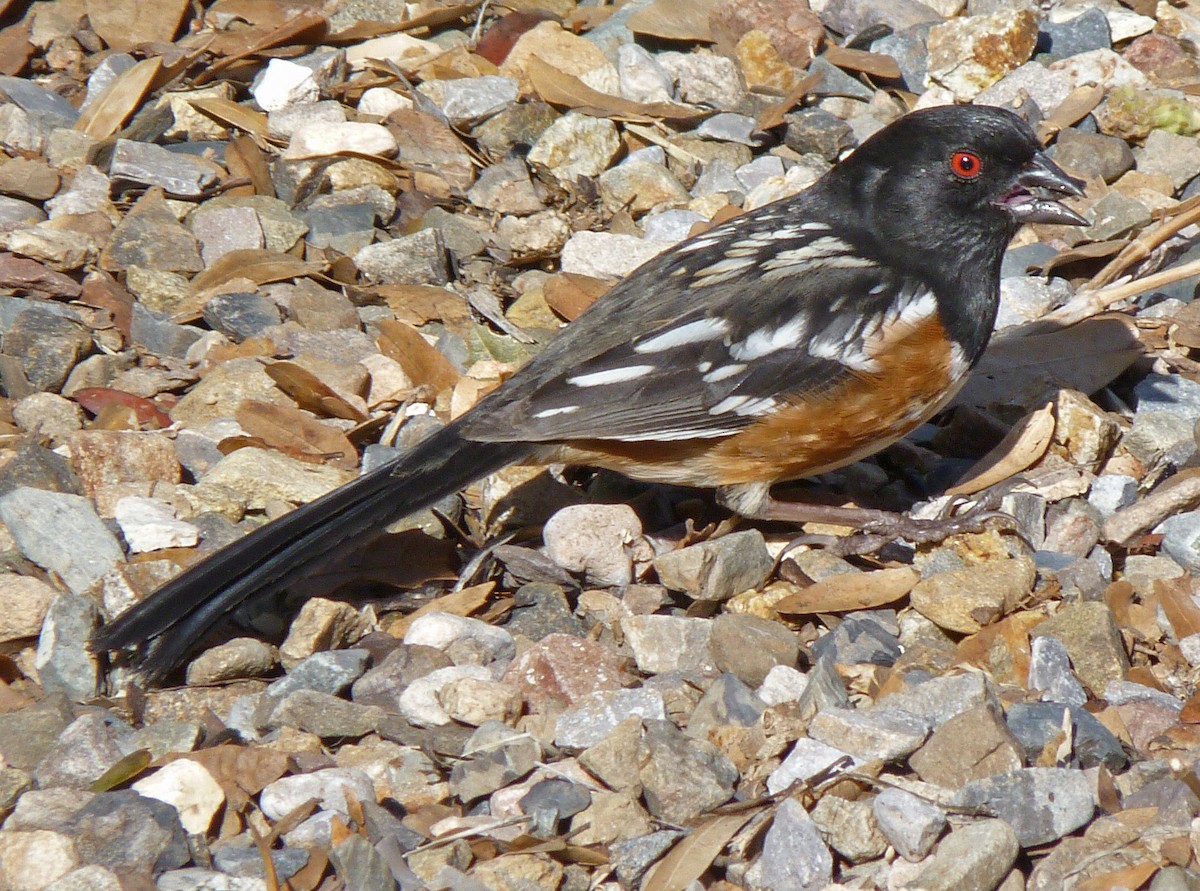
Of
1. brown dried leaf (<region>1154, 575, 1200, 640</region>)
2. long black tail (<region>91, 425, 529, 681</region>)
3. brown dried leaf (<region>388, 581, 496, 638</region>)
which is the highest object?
long black tail (<region>91, 425, 529, 681</region>)

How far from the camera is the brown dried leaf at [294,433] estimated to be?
137 inches

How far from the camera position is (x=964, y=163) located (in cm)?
337

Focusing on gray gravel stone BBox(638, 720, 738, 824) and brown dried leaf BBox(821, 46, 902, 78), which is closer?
gray gravel stone BBox(638, 720, 738, 824)

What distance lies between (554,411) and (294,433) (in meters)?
0.77

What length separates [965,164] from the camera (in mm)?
3369

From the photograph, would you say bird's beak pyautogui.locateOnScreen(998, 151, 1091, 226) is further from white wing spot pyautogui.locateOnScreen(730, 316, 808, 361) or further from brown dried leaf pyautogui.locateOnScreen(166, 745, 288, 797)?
brown dried leaf pyautogui.locateOnScreen(166, 745, 288, 797)

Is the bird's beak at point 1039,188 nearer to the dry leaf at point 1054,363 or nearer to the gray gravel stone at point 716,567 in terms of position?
the dry leaf at point 1054,363

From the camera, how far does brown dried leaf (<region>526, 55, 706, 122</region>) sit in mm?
4527

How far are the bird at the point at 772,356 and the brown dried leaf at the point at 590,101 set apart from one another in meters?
1.14

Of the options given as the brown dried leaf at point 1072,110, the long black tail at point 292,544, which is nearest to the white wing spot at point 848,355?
the long black tail at point 292,544

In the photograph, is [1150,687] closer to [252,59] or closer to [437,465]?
[437,465]

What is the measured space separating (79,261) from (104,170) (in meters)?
0.48

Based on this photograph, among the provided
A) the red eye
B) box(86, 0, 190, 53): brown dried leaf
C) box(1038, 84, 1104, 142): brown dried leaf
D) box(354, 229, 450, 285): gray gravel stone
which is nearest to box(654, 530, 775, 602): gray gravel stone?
the red eye

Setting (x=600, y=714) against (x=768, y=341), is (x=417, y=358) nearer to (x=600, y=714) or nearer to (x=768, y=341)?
(x=768, y=341)
